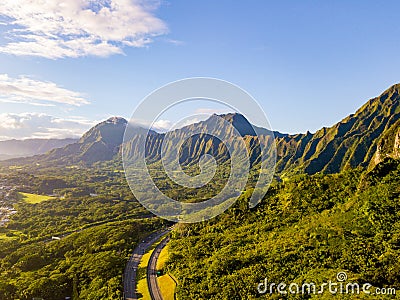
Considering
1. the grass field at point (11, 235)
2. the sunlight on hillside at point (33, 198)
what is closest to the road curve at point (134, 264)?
the grass field at point (11, 235)

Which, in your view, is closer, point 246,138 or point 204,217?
point 204,217

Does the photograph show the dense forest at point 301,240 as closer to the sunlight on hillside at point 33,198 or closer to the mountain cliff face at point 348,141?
the mountain cliff face at point 348,141

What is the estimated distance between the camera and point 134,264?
43062 mm

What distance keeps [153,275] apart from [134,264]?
6.11 m

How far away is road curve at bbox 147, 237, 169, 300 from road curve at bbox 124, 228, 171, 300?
1684 mm

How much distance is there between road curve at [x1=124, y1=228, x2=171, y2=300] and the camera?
34875mm

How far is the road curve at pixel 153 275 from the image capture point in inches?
1309

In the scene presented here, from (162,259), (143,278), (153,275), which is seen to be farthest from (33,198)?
(153,275)

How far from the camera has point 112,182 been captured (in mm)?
164375

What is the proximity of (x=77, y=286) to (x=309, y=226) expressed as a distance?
27852 millimetres

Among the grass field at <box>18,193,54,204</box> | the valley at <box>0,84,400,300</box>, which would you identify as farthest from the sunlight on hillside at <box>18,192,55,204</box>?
the valley at <box>0,84,400,300</box>

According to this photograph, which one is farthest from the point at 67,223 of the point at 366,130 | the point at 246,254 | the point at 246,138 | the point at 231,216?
the point at 246,138

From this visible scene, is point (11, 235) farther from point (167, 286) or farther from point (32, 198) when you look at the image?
point (167, 286)

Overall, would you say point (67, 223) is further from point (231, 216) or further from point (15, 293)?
point (231, 216)
